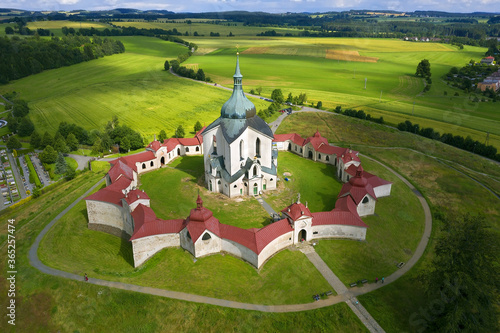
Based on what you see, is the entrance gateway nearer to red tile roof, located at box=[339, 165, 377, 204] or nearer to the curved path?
the curved path

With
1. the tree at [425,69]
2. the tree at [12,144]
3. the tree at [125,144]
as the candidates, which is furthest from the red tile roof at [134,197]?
the tree at [425,69]

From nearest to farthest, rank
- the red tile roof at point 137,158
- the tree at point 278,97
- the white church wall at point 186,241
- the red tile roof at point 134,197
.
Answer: the white church wall at point 186,241, the red tile roof at point 134,197, the red tile roof at point 137,158, the tree at point 278,97

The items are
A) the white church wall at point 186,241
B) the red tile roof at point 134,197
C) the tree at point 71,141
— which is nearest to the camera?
the white church wall at point 186,241

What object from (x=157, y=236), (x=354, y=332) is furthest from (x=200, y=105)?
(x=354, y=332)

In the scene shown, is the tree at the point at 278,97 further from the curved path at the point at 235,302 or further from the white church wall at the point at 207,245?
the white church wall at the point at 207,245

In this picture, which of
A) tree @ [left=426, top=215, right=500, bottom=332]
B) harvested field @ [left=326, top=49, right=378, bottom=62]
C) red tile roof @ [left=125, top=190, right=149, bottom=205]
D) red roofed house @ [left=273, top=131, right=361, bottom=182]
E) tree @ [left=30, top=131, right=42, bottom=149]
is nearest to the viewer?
tree @ [left=426, top=215, right=500, bottom=332]

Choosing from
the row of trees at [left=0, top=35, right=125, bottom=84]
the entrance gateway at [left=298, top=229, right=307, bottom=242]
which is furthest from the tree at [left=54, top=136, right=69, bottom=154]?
the row of trees at [left=0, top=35, right=125, bottom=84]

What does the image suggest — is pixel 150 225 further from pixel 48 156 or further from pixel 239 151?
pixel 48 156

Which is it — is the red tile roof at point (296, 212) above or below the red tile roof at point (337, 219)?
above
